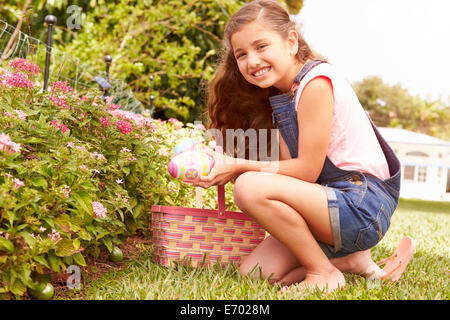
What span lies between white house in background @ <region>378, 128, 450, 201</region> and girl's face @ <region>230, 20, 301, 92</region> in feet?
61.7

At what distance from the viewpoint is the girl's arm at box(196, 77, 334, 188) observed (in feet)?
6.55

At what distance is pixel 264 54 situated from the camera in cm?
211

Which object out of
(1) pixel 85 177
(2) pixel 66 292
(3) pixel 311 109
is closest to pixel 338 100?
(3) pixel 311 109

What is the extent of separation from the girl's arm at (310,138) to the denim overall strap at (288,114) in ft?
0.41

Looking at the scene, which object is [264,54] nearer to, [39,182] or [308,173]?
[308,173]

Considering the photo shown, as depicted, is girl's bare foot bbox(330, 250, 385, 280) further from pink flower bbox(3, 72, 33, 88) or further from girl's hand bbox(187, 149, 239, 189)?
pink flower bbox(3, 72, 33, 88)

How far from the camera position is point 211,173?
202 centimetres

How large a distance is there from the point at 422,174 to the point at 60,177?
21.6 m

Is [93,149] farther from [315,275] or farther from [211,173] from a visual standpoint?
[315,275]

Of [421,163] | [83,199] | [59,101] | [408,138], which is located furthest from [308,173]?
[421,163]

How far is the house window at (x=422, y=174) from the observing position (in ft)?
68.5

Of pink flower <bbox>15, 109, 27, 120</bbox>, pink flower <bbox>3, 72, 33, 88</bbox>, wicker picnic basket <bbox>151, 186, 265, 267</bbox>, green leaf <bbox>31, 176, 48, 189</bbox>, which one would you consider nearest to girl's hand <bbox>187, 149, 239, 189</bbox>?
wicker picnic basket <bbox>151, 186, 265, 267</bbox>

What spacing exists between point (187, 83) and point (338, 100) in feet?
15.7

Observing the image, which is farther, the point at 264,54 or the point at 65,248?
the point at 264,54
